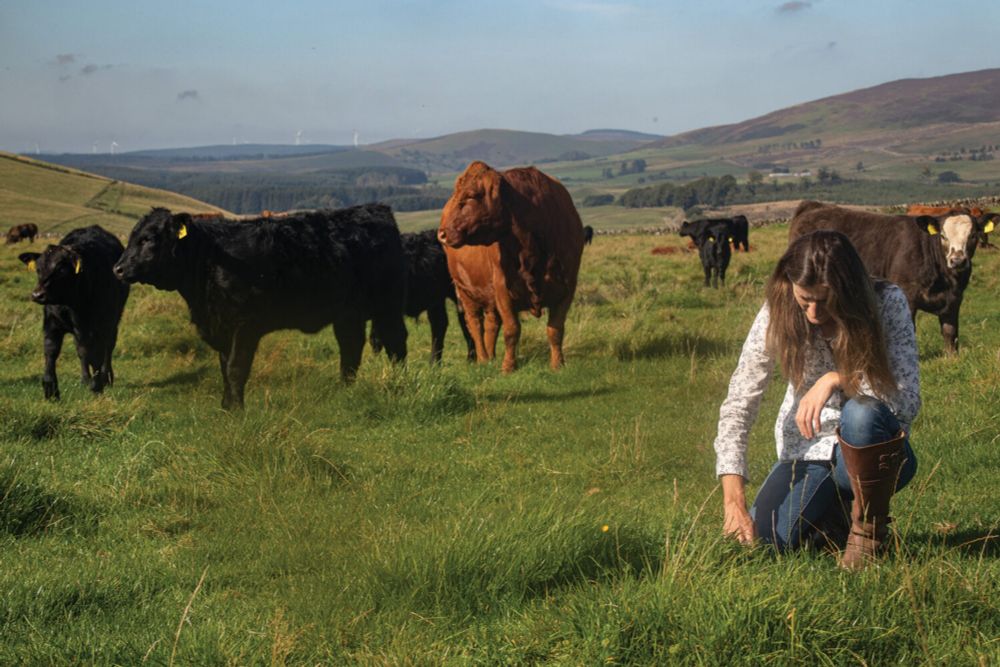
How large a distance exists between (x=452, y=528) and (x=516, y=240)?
6.32m

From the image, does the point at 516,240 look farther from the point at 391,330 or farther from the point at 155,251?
the point at 155,251

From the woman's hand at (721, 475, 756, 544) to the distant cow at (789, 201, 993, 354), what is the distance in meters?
6.71

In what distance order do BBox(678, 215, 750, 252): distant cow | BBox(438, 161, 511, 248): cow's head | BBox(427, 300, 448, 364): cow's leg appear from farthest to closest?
1. BBox(678, 215, 750, 252): distant cow
2. BBox(427, 300, 448, 364): cow's leg
3. BBox(438, 161, 511, 248): cow's head

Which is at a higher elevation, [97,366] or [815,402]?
[815,402]

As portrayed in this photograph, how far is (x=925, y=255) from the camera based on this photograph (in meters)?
10.7

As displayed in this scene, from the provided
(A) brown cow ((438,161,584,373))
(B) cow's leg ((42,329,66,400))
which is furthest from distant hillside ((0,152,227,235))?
(A) brown cow ((438,161,584,373))

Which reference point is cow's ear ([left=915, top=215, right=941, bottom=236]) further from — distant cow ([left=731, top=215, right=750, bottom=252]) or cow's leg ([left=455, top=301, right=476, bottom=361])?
distant cow ([left=731, top=215, right=750, bottom=252])

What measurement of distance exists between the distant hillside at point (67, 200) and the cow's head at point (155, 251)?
59550 mm

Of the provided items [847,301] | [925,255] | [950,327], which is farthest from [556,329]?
[847,301]

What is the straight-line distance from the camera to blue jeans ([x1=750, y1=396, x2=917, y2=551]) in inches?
154

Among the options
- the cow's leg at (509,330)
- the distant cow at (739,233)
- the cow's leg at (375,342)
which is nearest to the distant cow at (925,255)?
the cow's leg at (509,330)

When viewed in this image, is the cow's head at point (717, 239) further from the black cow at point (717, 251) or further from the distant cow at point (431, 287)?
the distant cow at point (431, 287)

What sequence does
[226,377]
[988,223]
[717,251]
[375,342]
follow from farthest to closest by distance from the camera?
1. [717,251]
2. [988,223]
3. [375,342]
4. [226,377]

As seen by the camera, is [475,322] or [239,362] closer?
[239,362]
